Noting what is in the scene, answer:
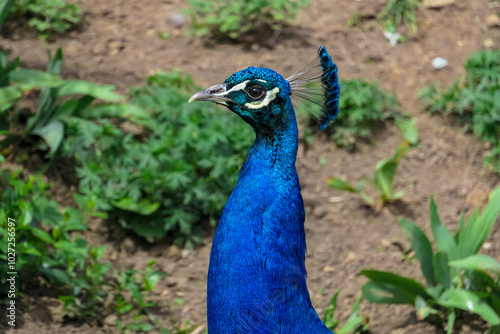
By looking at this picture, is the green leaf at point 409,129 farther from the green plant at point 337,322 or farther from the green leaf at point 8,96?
the green leaf at point 8,96

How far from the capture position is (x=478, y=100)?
3396 millimetres

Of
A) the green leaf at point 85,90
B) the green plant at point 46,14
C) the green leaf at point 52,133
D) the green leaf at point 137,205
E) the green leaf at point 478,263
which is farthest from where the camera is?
the green plant at point 46,14

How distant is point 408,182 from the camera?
3.29 meters

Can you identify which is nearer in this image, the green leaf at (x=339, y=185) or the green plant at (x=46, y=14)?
the green leaf at (x=339, y=185)

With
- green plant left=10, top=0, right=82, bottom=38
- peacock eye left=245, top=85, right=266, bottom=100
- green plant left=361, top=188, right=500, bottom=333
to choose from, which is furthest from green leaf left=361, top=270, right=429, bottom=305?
green plant left=10, top=0, right=82, bottom=38

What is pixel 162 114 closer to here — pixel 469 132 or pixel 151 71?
pixel 151 71

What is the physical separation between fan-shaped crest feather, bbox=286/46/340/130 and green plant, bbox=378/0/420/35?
2659 mm

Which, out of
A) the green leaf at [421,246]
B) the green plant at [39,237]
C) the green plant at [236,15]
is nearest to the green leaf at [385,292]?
the green leaf at [421,246]

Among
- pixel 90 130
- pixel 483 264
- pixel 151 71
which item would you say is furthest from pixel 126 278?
pixel 151 71

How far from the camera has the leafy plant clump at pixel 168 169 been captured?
264 cm

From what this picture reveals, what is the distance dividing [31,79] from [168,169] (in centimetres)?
77

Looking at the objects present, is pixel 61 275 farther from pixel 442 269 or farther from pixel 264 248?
pixel 442 269

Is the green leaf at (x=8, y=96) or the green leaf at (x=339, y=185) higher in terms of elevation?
the green leaf at (x=8, y=96)

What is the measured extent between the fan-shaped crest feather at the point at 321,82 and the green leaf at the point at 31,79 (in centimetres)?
152
